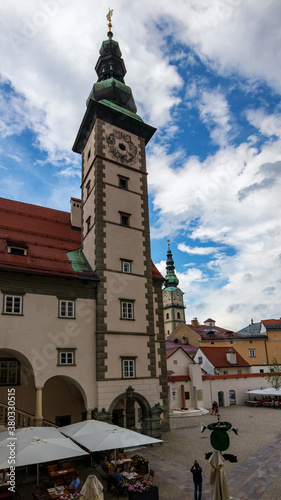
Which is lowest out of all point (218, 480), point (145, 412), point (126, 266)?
point (145, 412)

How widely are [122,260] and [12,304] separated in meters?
7.82

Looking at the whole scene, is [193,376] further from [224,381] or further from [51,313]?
[51,313]

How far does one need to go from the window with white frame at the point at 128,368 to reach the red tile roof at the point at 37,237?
20.8ft

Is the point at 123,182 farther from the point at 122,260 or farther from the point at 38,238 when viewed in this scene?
the point at 38,238

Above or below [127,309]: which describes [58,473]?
below

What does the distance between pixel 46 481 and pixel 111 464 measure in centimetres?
268

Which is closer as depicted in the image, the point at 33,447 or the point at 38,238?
the point at 33,447

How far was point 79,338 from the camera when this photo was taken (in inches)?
809

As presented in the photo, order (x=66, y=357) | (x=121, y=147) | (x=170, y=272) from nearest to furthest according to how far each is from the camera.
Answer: (x=66, y=357) → (x=121, y=147) → (x=170, y=272)

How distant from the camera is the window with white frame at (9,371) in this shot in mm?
20734

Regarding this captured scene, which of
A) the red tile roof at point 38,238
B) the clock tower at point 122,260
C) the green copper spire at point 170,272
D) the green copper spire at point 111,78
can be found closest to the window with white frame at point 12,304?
the red tile roof at point 38,238

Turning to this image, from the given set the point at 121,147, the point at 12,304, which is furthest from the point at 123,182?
the point at 12,304

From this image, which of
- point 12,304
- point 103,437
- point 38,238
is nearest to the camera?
point 103,437

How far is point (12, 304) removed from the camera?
19.0 meters
